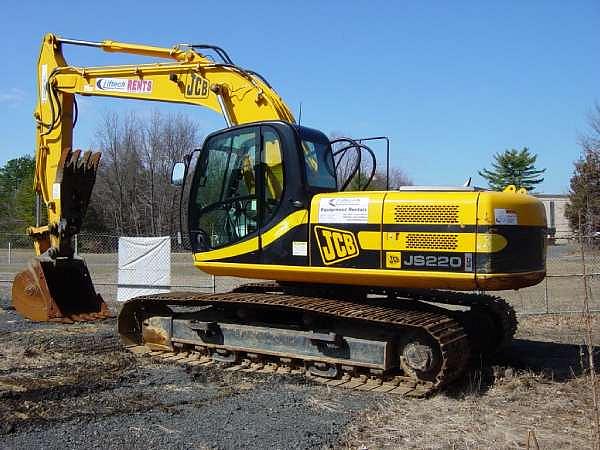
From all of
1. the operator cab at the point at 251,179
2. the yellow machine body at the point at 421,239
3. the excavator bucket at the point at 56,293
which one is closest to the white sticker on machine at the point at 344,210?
the yellow machine body at the point at 421,239

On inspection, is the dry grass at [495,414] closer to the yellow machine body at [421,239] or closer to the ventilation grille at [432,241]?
the yellow machine body at [421,239]

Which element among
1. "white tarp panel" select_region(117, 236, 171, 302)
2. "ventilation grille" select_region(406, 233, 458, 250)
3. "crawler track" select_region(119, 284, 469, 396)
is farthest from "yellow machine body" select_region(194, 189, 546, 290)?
"white tarp panel" select_region(117, 236, 171, 302)

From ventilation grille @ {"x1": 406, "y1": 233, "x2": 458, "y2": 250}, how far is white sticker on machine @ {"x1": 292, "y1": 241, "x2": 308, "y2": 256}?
1.15 metres

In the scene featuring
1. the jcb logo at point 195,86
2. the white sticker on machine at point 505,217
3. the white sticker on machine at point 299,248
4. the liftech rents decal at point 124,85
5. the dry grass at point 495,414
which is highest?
the liftech rents decal at point 124,85

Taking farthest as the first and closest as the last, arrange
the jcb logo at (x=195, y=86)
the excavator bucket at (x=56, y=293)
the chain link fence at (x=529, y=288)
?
the chain link fence at (x=529, y=288) → the excavator bucket at (x=56, y=293) → the jcb logo at (x=195, y=86)

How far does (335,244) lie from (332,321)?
0.90 metres

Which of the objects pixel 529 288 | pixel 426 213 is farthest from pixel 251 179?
pixel 529 288

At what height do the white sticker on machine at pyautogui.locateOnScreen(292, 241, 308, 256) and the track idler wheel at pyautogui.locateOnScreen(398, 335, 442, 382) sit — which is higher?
the white sticker on machine at pyautogui.locateOnScreen(292, 241, 308, 256)

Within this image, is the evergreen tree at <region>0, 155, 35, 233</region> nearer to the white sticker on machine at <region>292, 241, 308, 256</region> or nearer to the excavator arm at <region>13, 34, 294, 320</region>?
the excavator arm at <region>13, 34, 294, 320</region>

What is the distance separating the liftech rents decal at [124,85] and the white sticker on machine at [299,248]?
392 cm

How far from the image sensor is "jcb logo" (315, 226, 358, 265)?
22.7 ft

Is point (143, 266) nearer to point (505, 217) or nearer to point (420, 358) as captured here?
point (420, 358)

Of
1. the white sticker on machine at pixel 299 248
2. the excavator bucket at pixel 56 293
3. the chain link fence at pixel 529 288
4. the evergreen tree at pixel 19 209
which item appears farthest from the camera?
the evergreen tree at pixel 19 209

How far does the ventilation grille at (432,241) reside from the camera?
21.2 feet
